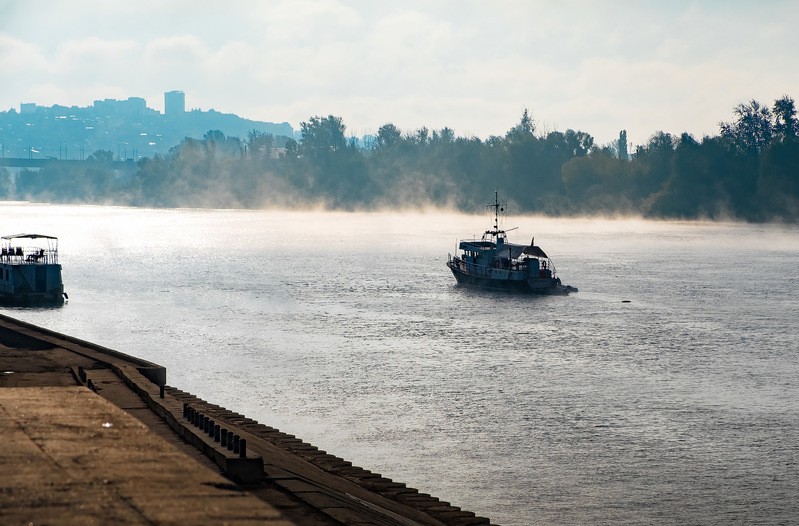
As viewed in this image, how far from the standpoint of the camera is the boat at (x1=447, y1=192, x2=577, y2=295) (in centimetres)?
12731

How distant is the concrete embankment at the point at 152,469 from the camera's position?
82.5ft

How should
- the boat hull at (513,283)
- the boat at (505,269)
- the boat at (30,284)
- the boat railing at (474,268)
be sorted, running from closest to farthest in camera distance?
the boat at (30,284)
the boat hull at (513,283)
the boat at (505,269)
the boat railing at (474,268)

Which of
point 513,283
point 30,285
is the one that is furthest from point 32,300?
point 513,283

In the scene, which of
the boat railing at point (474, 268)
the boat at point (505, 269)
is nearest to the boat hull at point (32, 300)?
the boat at point (505, 269)

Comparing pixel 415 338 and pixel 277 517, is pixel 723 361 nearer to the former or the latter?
pixel 415 338

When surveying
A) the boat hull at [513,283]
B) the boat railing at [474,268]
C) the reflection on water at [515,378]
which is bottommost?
the reflection on water at [515,378]

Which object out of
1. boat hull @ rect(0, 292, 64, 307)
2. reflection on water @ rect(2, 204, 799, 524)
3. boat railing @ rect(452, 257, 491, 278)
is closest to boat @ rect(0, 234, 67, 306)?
boat hull @ rect(0, 292, 64, 307)

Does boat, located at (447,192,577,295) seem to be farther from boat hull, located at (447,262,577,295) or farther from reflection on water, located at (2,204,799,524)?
reflection on water, located at (2,204,799,524)

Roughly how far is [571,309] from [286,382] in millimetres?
49084

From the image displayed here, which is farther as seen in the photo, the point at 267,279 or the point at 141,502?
the point at 267,279

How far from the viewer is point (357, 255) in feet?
650

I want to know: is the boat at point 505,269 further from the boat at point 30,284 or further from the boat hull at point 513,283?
the boat at point 30,284

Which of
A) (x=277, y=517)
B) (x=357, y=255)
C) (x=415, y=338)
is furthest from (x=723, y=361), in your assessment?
(x=357, y=255)

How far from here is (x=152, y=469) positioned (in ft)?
93.5
